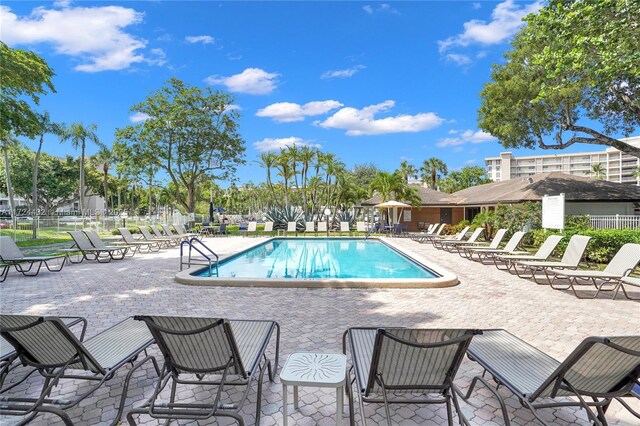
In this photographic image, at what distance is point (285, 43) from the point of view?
23.7 m

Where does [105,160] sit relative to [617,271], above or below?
above

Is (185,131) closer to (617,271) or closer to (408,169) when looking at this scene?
(617,271)

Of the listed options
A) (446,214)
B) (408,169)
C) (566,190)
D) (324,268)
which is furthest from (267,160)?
(408,169)

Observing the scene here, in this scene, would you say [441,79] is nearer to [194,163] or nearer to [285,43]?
[285,43]

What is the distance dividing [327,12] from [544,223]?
15844 millimetres

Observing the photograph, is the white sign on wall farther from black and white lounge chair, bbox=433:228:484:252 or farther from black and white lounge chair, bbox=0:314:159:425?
black and white lounge chair, bbox=0:314:159:425

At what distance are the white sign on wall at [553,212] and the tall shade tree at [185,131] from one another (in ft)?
79.1

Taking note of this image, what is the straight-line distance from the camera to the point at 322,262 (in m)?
14.0

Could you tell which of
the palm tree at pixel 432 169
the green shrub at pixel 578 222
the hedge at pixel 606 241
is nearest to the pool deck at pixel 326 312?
the hedge at pixel 606 241

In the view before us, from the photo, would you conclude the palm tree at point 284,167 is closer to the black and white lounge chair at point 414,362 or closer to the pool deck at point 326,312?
the pool deck at point 326,312

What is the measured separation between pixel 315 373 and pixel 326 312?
3.56 m

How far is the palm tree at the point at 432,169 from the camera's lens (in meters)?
51.9

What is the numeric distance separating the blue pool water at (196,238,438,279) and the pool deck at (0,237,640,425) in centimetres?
259

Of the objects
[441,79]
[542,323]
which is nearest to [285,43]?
[441,79]
